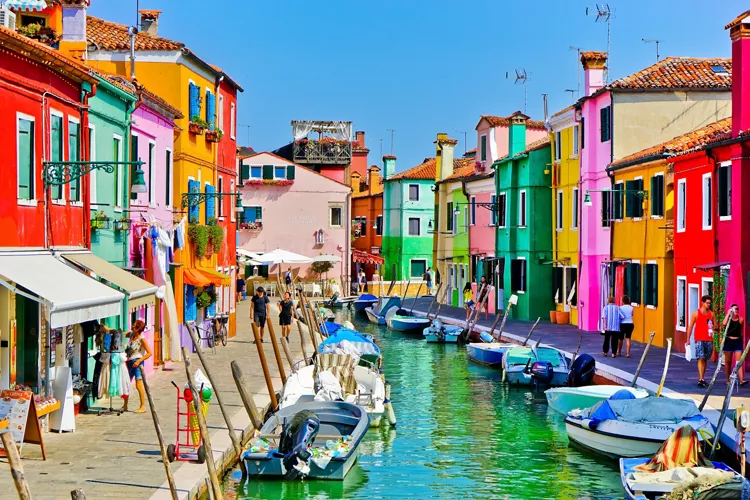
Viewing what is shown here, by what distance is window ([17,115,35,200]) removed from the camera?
16.9 metres

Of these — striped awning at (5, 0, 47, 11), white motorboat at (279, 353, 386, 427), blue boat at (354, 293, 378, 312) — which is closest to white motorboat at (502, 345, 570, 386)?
white motorboat at (279, 353, 386, 427)

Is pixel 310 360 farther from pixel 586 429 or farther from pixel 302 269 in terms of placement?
pixel 302 269

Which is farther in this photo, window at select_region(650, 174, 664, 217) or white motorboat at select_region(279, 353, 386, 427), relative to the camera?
window at select_region(650, 174, 664, 217)

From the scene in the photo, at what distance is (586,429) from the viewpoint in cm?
1911

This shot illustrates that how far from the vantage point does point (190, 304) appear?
30.8 metres

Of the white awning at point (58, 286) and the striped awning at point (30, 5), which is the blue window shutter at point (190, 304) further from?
the white awning at point (58, 286)

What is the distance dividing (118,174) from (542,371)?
1101cm

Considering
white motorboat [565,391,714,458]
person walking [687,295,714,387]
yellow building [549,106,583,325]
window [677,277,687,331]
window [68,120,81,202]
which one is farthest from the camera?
yellow building [549,106,583,325]

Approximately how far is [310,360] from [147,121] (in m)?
6.64

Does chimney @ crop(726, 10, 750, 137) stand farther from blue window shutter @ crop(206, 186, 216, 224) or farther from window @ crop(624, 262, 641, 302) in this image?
blue window shutter @ crop(206, 186, 216, 224)

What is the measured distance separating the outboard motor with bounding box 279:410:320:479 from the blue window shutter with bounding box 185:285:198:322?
42.1 ft

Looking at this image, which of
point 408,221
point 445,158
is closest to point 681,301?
point 445,158

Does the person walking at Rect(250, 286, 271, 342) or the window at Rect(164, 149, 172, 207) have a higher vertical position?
the window at Rect(164, 149, 172, 207)

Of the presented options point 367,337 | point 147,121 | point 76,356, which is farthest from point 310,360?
point 76,356
